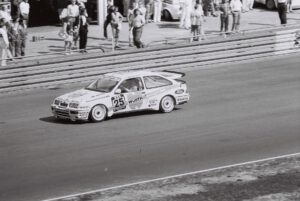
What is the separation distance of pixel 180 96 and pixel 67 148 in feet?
17.2

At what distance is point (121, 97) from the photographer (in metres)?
22.5

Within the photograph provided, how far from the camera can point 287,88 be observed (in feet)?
85.7

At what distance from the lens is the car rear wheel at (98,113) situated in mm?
21859

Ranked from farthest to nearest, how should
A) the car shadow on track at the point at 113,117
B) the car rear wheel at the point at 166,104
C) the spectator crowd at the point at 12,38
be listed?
the spectator crowd at the point at 12,38
the car rear wheel at the point at 166,104
the car shadow on track at the point at 113,117

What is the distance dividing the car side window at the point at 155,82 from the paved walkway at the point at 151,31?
7.38 meters

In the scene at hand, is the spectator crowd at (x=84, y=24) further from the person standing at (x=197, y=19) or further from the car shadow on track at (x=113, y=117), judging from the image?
the car shadow on track at (x=113, y=117)

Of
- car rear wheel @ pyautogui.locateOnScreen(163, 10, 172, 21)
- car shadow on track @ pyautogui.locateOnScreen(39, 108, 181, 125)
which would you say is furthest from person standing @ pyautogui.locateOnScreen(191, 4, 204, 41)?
car shadow on track @ pyautogui.locateOnScreen(39, 108, 181, 125)

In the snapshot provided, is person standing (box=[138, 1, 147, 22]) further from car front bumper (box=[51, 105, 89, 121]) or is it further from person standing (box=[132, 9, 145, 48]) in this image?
car front bumper (box=[51, 105, 89, 121])

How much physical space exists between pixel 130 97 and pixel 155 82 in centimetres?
103

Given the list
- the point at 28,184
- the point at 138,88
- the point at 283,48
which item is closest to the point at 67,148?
the point at 28,184

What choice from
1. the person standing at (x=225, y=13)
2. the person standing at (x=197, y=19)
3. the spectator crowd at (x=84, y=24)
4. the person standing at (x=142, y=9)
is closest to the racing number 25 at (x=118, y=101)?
the spectator crowd at (x=84, y=24)

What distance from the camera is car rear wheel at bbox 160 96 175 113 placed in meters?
23.1

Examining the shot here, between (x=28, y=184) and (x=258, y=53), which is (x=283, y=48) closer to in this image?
(x=258, y=53)

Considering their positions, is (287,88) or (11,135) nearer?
(11,135)
